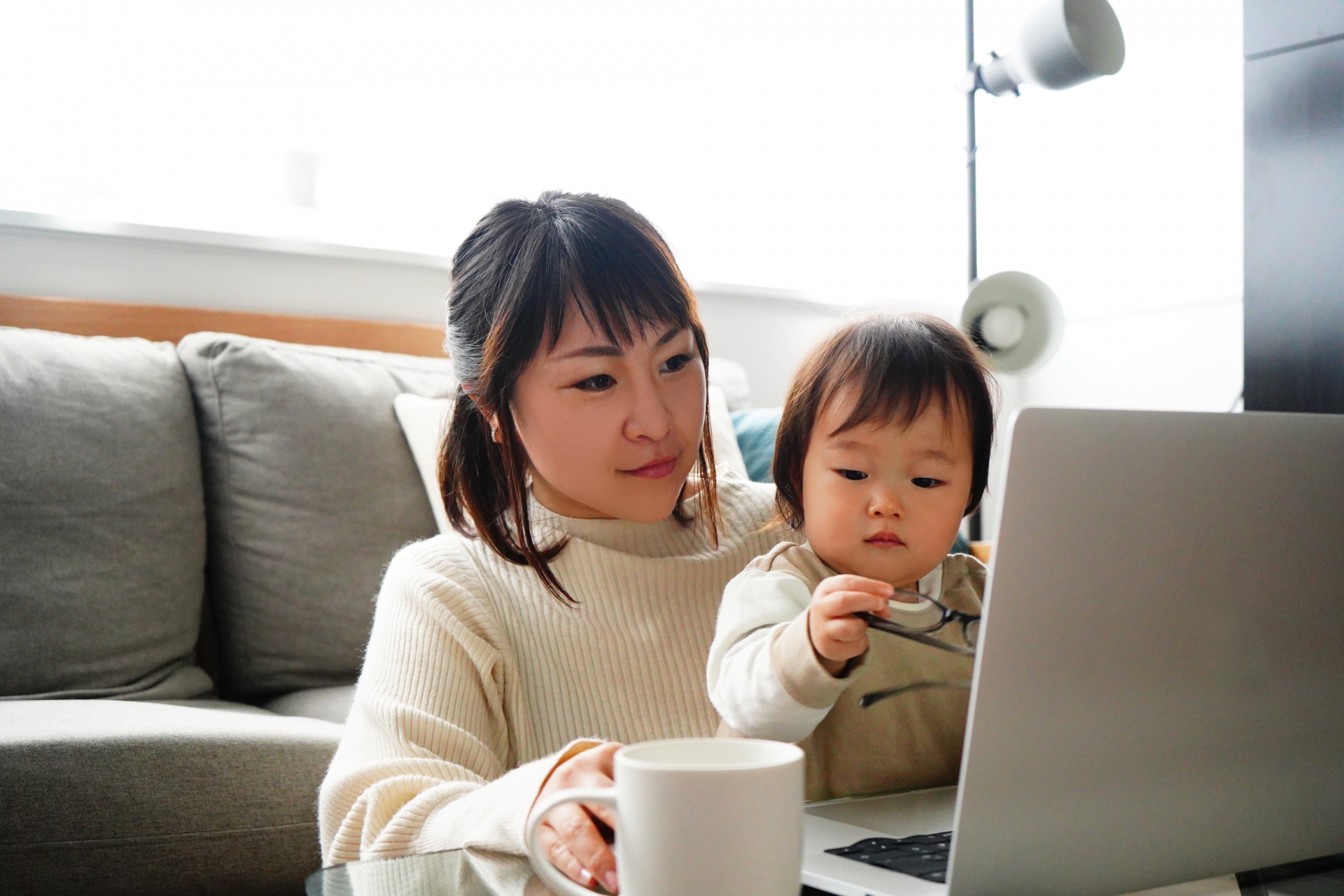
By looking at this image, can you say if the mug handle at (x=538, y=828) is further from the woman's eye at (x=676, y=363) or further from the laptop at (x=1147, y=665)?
the woman's eye at (x=676, y=363)

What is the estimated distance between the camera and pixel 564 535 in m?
1.06

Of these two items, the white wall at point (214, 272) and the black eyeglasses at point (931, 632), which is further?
the white wall at point (214, 272)

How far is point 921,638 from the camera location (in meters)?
0.55

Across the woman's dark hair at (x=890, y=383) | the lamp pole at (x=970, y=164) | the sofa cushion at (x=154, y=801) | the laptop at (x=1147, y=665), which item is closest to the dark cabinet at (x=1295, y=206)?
the woman's dark hair at (x=890, y=383)

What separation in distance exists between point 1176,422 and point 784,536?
2.05 feet

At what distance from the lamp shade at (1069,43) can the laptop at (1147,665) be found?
1515 millimetres

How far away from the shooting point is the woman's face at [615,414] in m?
0.97

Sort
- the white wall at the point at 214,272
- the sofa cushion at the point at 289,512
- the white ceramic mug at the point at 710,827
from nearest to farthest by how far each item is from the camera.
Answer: the white ceramic mug at the point at 710,827 → the sofa cushion at the point at 289,512 → the white wall at the point at 214,272

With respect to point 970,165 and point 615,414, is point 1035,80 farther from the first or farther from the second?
point 615,414

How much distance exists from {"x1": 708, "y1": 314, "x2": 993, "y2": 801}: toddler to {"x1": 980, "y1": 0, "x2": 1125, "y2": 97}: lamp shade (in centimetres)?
123

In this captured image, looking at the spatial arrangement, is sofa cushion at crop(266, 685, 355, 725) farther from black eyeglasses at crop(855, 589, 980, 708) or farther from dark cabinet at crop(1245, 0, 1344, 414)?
dark cabinet at crop(1245, 0, 1344, 414)

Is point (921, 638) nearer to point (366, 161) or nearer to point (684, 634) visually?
point (684, 634)

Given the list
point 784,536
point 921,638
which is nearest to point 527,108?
point 784,536

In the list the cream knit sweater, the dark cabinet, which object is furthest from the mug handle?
the dark cabinet
